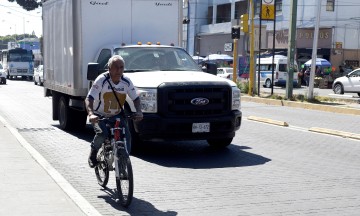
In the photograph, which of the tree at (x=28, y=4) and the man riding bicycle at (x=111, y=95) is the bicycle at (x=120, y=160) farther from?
the tree at (x=28, y=4)

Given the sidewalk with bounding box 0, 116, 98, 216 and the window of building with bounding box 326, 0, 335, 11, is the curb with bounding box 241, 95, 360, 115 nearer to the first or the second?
the sidewalk with bounding box 0, 116, 98, 216

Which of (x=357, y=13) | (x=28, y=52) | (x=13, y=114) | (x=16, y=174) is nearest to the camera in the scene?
(x=16, y=174)

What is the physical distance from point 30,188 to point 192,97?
3475mm

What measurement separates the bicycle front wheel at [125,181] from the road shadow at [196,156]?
269 cm

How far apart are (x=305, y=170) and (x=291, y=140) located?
349 cm

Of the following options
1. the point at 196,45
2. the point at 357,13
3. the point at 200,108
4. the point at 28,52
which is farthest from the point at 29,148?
the point at 196,45

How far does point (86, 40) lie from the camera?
40.7 feet

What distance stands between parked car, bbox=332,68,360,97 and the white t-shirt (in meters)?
24.9

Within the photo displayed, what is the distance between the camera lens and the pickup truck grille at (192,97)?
9.73 metres

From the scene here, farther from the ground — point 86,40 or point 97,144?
point 86,40

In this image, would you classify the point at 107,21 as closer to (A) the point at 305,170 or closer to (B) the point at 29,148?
(B) the point at 29,148

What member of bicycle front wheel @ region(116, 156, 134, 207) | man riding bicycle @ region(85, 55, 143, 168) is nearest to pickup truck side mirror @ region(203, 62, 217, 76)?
man riding bicycle @ region(85, 55, 143, 168)

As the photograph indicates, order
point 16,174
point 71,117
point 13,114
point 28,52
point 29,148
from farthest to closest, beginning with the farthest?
point 28,52
point 13,114
point 71,117
point 29,148
point 16,174

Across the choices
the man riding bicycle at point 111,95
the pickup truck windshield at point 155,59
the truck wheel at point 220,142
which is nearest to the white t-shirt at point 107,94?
the man riding bicycle at point 111,95
